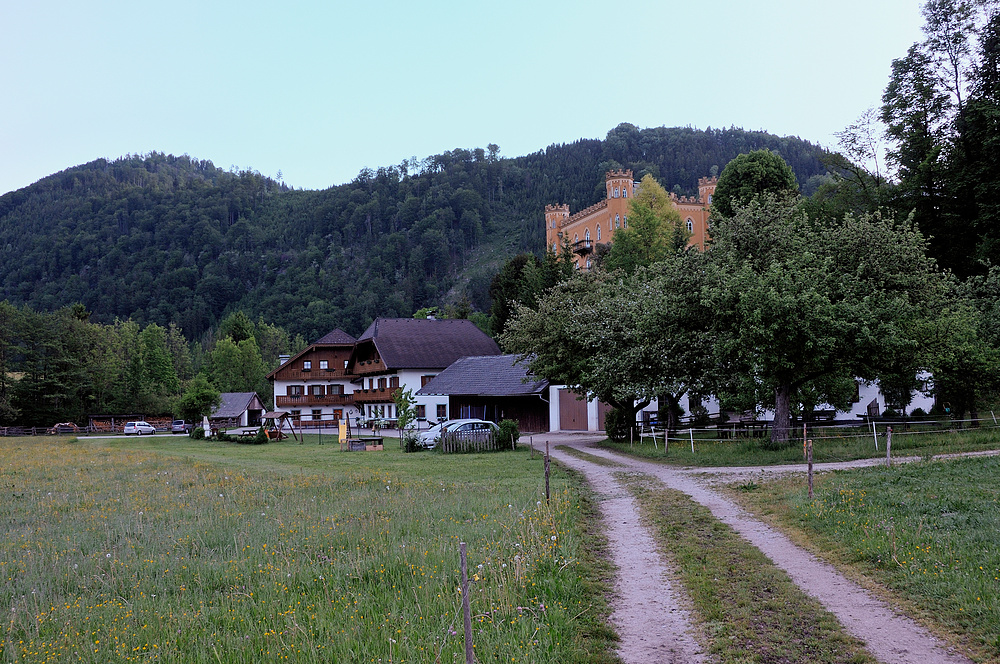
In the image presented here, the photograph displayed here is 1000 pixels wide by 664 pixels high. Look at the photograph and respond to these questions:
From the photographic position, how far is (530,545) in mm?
10500

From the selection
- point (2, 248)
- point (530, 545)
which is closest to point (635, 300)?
point (530, 545)

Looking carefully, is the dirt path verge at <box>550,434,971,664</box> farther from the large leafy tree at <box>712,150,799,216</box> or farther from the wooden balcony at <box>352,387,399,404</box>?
the large leafy tree at <box>712,150,799,216</box>

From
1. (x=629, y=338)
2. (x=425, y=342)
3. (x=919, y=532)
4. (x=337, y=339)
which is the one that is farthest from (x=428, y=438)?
(x=337, y=339)

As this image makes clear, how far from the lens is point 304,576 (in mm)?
9742

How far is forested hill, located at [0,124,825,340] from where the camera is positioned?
15538 centimetres

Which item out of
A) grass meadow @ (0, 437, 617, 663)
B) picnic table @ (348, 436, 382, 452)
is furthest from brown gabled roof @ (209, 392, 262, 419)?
grass meadow @ (0, 437, 617, 663)

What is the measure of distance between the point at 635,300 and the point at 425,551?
77.8 feet

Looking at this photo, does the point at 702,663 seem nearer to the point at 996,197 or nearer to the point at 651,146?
the point at 996,197

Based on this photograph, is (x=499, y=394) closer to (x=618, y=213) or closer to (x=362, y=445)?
(x=362, y=445)

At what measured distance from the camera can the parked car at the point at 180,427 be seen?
235 feet

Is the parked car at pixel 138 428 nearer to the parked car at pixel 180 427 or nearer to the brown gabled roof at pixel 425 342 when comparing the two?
the parked car at pixel 180 427

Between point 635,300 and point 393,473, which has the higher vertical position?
point 635,300

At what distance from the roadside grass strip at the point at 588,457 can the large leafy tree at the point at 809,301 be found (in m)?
4.91

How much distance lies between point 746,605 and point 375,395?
188 ft
